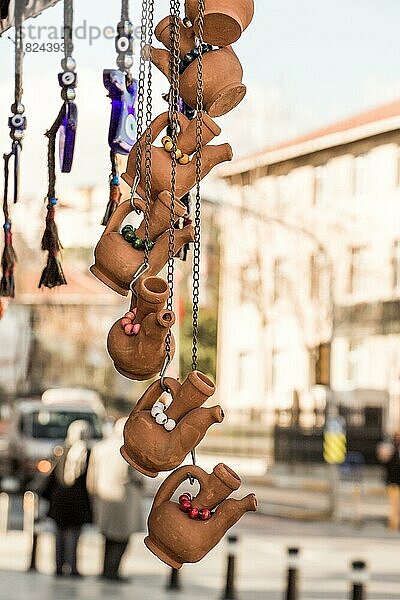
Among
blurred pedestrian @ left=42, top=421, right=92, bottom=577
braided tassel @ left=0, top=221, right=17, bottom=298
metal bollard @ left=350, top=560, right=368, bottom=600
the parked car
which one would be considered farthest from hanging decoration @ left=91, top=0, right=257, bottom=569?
the parked car

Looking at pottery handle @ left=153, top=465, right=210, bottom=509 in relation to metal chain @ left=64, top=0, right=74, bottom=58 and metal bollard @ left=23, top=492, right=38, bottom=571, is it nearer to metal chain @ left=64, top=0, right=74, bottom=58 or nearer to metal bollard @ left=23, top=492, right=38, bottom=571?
metal chain @ left=64, top=0, right=74, bottom=58

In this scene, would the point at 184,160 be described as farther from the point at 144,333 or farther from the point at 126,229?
the point at 144,333

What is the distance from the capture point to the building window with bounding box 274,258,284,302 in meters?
23.4

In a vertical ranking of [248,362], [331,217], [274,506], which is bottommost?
[274,506]

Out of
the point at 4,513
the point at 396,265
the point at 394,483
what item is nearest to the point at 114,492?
the point at 4,513

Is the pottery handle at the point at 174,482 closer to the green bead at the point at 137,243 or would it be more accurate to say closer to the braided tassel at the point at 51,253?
the green bead at the point at 137,243

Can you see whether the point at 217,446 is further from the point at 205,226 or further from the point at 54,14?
the point at 54,14

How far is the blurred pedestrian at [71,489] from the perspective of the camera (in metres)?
8.73

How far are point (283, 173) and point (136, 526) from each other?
15.1 meters

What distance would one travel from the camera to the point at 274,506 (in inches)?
673

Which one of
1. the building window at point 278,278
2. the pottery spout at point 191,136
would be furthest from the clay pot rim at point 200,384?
the building window at point 278,278

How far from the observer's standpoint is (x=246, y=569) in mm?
10648

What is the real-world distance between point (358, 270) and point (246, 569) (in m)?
12.8

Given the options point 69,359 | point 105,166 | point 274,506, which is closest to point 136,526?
point 105,166
